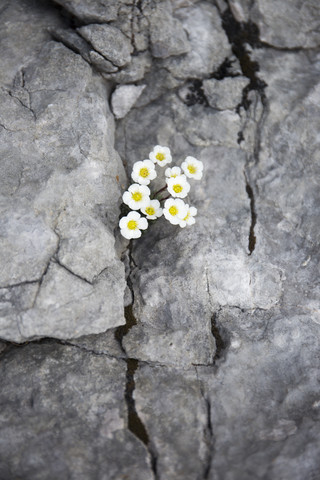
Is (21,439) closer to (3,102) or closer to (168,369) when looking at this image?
(168,369)

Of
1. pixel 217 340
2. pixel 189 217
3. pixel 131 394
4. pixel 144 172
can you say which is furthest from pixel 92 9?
pixel 131 394

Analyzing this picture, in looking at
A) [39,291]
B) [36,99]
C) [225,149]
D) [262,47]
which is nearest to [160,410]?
[39,291]

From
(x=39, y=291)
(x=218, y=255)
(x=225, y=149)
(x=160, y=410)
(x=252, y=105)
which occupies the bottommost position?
(x=160, y=410)

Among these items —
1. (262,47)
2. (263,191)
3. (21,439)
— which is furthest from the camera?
(262,47)

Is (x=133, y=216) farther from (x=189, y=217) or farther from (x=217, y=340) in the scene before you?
(x=217, y=340)

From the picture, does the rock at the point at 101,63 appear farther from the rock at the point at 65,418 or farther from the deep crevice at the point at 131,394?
the rock at the point at 65,418

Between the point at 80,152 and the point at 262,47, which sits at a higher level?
the point at 262,47

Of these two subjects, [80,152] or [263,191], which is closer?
[80,152]
